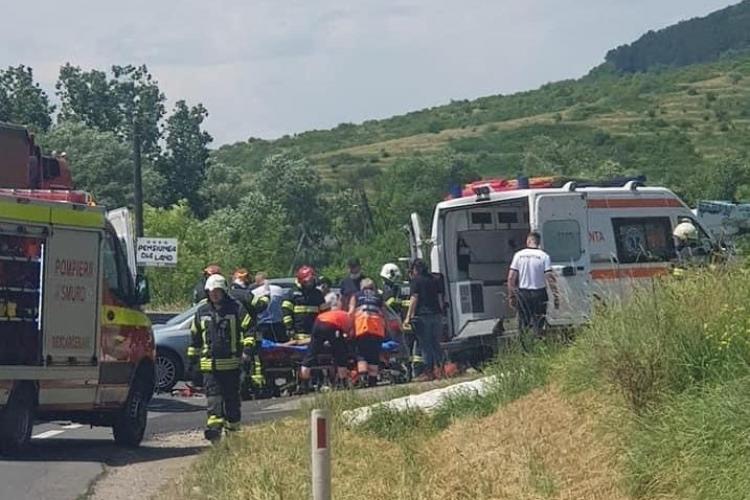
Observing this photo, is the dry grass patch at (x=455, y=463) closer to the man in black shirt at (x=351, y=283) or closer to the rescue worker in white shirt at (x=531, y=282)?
the rescue worker in white shirt at (x=531, y=282)

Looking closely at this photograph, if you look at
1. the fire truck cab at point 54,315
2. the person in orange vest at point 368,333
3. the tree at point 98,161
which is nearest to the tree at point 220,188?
the tree at point 98,161

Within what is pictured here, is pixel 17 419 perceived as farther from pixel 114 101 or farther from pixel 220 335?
pixel 114 101

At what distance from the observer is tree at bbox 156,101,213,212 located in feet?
213

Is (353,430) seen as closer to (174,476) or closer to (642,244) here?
(174,476)

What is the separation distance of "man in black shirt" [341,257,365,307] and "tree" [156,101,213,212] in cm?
4386

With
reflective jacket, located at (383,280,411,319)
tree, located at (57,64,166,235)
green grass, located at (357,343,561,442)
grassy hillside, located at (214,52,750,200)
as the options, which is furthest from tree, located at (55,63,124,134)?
green grass, located at (357,343,561,442)

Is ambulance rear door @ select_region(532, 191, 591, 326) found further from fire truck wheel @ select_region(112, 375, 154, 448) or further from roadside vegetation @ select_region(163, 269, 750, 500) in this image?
roadside vegetation @ select_region(163, 269, 750, 500)

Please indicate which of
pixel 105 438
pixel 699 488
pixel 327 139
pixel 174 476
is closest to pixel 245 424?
pixel 105 438

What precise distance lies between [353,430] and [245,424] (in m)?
3.43

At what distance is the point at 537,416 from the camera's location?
423 inches

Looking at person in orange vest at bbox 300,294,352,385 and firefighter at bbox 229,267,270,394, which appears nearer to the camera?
firefighter at bbox 229,267,270,394

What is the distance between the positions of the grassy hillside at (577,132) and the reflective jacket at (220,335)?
33246 millimetres

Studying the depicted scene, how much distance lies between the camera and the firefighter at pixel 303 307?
64.6 feet

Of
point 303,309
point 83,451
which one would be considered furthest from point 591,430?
point 303,309
